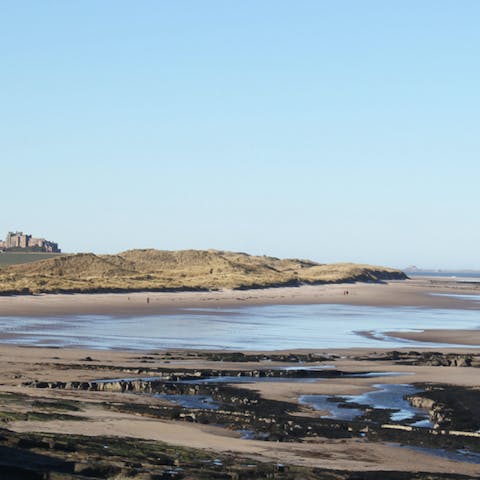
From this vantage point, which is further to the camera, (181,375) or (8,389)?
(181,375)

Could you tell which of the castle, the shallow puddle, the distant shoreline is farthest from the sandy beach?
the castle

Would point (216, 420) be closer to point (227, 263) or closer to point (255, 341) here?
point (255, 341)

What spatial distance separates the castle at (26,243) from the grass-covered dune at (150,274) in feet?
71.5

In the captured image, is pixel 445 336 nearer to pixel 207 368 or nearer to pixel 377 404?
pixel 207 368

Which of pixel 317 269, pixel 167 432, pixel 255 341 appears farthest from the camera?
pixel 317 269

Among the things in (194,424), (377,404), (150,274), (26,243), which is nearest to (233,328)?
(377,404)

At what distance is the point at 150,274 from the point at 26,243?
2830 inches

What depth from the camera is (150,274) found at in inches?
3861

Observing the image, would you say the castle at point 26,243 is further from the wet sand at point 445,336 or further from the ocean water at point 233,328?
the wet sand at point 445,336

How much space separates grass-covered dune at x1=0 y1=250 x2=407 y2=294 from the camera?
255ft

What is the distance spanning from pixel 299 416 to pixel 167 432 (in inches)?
168

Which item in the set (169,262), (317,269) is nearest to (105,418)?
(169,262)

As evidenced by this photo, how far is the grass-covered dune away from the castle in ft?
71.5

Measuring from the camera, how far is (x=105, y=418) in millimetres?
20047
